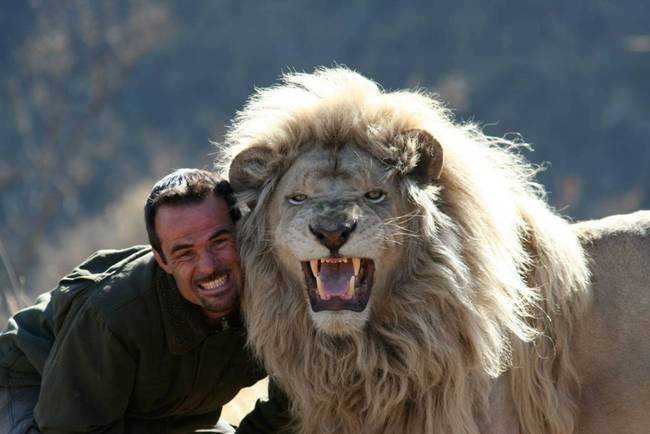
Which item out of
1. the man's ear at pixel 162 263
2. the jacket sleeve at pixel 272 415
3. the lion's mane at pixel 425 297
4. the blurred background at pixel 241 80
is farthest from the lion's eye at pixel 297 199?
the blurred background at pixel 241 80

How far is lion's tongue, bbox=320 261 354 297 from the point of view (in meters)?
4.86

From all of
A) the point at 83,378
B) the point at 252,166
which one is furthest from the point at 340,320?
the point at 83,378

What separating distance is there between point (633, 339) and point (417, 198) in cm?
128

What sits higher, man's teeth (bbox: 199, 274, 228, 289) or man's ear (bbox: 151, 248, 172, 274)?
man's ear (bbox: 151, 248, 172, 274)

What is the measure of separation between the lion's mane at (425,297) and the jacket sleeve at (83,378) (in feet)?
2.08

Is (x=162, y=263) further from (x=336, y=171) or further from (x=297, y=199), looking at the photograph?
(x=336, y=171)

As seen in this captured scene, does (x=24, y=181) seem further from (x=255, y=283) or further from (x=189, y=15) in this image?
(x=255, y=283)

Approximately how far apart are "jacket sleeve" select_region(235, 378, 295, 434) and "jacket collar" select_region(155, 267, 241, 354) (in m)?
0.43

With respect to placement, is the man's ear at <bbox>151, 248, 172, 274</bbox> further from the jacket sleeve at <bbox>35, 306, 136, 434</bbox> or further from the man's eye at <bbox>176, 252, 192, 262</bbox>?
the jacket sleeve at <bbox>35, 306, 136, 434</bbox>

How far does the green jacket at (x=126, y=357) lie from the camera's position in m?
5.27

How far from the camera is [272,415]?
5.62 m

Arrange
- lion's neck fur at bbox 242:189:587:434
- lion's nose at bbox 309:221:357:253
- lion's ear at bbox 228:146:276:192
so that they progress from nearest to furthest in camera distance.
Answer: lion's nose at bbox 309:221:357:253 → lion's neck fur at bbox 242:189:587:434 → lion's ear at bbox 228:146:276:192

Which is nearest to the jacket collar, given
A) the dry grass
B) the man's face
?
the man's face

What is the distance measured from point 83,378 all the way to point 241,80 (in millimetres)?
28338
